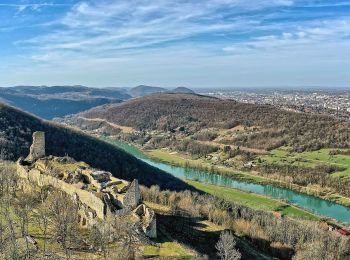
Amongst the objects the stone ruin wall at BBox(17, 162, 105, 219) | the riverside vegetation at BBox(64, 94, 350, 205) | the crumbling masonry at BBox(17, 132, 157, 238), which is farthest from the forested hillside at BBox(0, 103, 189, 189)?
the stone ruin wall at BBox(17, 162, 105, 219)

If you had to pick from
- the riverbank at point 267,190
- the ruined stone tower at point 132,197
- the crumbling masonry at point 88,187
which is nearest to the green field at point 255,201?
the riverbank at point 267,190

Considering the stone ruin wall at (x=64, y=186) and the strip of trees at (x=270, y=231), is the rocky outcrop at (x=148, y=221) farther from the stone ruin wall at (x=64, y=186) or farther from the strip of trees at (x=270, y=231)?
the strip of trees at (x=270, y=231)

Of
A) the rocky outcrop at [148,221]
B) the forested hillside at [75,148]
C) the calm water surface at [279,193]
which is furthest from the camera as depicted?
the forested hillside at [75,148]

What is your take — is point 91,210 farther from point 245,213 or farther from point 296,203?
point 296,203

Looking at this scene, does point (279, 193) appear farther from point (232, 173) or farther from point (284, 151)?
point (284, 151)

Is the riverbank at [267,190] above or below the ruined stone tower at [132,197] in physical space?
below

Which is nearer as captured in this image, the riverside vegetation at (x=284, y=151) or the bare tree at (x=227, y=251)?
the bare tree at (x=227, y=251)

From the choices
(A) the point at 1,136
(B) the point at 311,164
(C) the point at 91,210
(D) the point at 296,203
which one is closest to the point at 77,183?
(C) the point at 91,210
